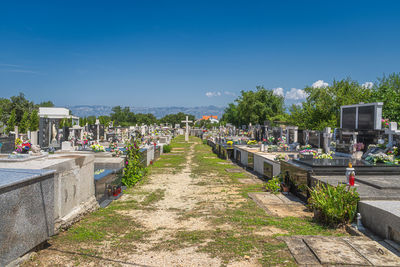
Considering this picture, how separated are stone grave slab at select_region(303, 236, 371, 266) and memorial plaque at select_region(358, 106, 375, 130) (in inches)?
444

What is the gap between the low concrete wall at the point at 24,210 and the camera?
3.85 metres

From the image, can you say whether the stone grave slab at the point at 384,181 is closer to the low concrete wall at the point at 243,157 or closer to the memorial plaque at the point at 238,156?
the low concrete wall at the point at 243,157

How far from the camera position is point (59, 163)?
5.75m

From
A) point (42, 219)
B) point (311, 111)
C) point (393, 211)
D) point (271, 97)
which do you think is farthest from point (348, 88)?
point (42, 219)

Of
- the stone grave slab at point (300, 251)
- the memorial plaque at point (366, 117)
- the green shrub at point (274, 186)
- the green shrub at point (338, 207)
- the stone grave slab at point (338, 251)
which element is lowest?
the green shrub at point (274, 186)

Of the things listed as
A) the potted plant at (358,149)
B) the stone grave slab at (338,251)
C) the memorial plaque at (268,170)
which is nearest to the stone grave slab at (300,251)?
the stone grave slab at (338,251)

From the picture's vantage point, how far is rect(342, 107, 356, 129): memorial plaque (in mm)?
16188

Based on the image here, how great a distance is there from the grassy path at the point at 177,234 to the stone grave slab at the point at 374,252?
30.3 inches

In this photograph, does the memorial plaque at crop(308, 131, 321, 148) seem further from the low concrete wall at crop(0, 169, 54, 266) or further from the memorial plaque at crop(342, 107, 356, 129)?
the low concrete wall at crop(0, 169, 54, 266)

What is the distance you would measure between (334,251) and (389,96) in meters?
27.3

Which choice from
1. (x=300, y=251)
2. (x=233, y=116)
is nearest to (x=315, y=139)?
(x=300, y=251)

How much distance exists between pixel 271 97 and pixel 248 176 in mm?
36749

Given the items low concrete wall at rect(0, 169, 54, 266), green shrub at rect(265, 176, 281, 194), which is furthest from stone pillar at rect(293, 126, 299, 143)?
low concrete wall at rect(0, 169, 54, 266)

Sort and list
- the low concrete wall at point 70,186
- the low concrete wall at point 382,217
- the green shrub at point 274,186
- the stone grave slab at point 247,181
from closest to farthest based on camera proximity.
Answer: the low concrete wall at point 382,217
the low concrete wall at point 70,186
the green shrub at point 274,186
the stone grave slab at point 247,181
